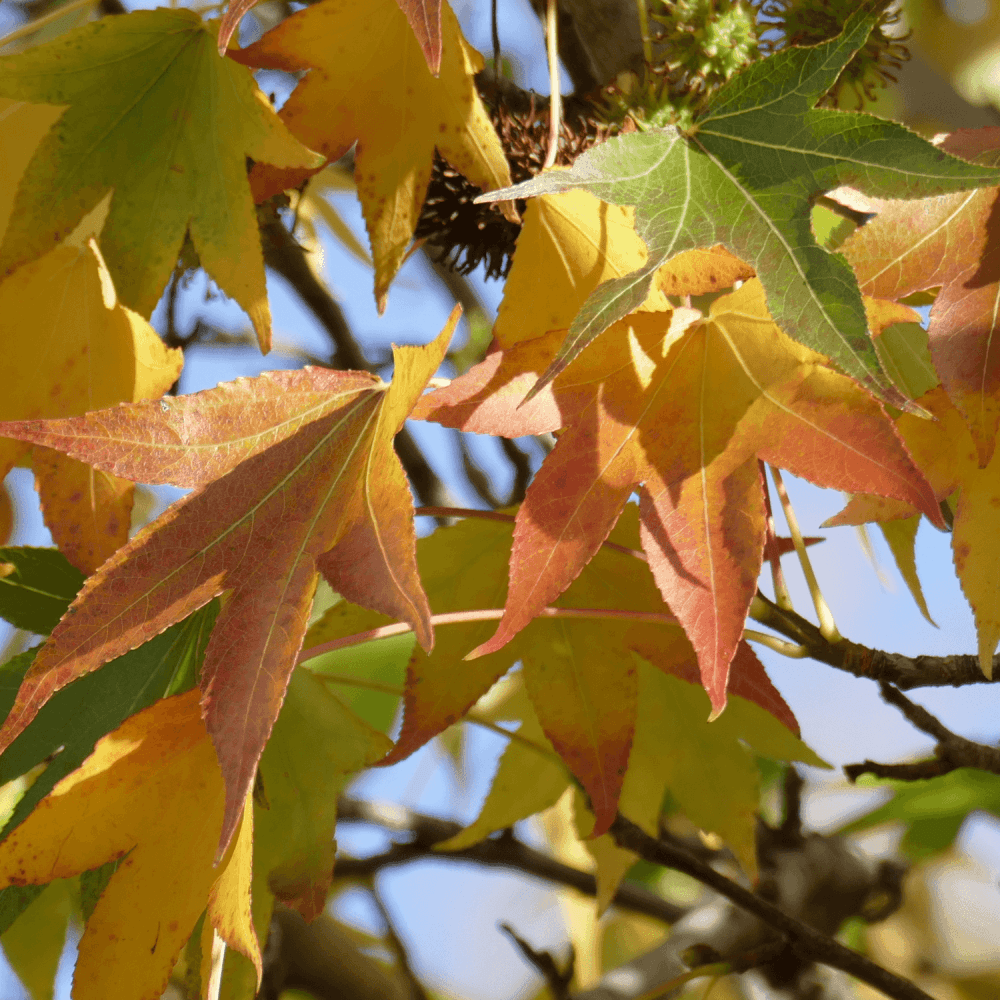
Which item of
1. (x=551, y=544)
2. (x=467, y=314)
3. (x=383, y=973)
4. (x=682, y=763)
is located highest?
(x=551, y=544)

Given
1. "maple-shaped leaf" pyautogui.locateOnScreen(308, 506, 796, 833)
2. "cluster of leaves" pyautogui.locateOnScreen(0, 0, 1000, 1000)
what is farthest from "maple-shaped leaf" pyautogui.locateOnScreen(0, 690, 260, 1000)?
"maple-shaped leaf" pyautogui.locateOnScreen(308, 506, 796, 833)

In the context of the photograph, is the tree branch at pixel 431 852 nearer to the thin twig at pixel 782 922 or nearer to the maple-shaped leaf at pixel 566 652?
the thin twig at pixel 782 922

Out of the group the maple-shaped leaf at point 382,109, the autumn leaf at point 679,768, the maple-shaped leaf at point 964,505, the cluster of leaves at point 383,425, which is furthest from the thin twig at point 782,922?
the maple-shaped leaf at point 382,109

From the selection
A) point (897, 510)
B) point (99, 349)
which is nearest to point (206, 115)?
point (99, 349)

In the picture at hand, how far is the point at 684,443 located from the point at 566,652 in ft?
0.57

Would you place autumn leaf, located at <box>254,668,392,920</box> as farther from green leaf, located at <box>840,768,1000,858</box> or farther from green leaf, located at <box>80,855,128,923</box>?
green leaf, located at <box>840,768,1000,858</box>

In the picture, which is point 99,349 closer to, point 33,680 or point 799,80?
point 33,680

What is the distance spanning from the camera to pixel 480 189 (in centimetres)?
55

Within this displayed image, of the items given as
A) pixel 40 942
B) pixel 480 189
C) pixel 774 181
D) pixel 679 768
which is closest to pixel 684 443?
pixel 774 181

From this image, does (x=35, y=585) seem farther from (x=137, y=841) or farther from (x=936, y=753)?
(x=936, y=753)

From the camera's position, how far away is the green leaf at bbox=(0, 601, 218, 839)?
483mm

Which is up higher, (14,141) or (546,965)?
(14,141)

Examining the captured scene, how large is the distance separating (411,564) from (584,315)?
0.11 meters

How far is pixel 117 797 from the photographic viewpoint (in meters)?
0.43
